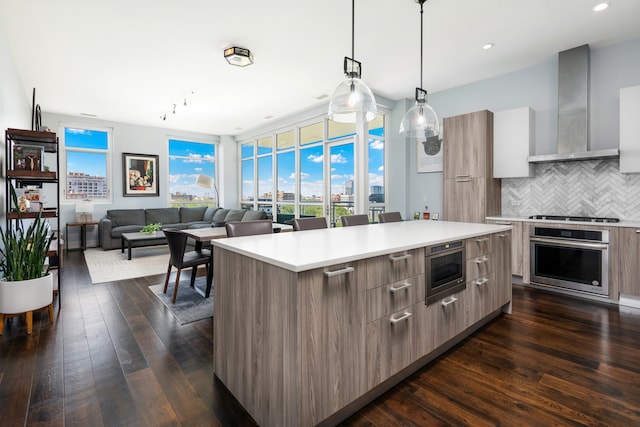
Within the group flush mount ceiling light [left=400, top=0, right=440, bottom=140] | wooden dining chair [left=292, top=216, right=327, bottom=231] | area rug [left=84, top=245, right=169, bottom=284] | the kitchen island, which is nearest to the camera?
the kitchen island

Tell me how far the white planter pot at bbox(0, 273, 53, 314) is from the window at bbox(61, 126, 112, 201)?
5309 millimetres

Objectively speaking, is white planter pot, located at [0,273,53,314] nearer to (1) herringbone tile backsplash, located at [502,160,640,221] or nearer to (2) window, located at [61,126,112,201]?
(2) window, located at [61,126,112,201]

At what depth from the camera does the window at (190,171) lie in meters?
8.16

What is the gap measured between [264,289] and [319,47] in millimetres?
3174

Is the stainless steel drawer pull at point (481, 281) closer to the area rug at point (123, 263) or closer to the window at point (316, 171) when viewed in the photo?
the window at point (316, 171)

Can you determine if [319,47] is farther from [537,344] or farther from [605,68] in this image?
[537,344]

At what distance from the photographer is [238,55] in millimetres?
3576

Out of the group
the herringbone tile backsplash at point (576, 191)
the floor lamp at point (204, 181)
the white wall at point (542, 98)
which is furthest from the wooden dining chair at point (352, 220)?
the floor lamp at point (204, 181)

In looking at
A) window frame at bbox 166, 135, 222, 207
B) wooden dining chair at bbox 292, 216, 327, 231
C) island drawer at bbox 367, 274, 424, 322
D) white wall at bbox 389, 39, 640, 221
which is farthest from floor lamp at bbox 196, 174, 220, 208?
island drawer at bbox 367, 274, 424, 322

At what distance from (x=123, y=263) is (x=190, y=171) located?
380 centimetres

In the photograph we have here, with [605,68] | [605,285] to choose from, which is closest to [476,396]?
[605,285]

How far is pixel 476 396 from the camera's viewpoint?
1.76 meters

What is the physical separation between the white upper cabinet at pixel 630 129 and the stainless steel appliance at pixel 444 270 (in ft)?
8.30

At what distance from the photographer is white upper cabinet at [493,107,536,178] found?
4.03 meters
